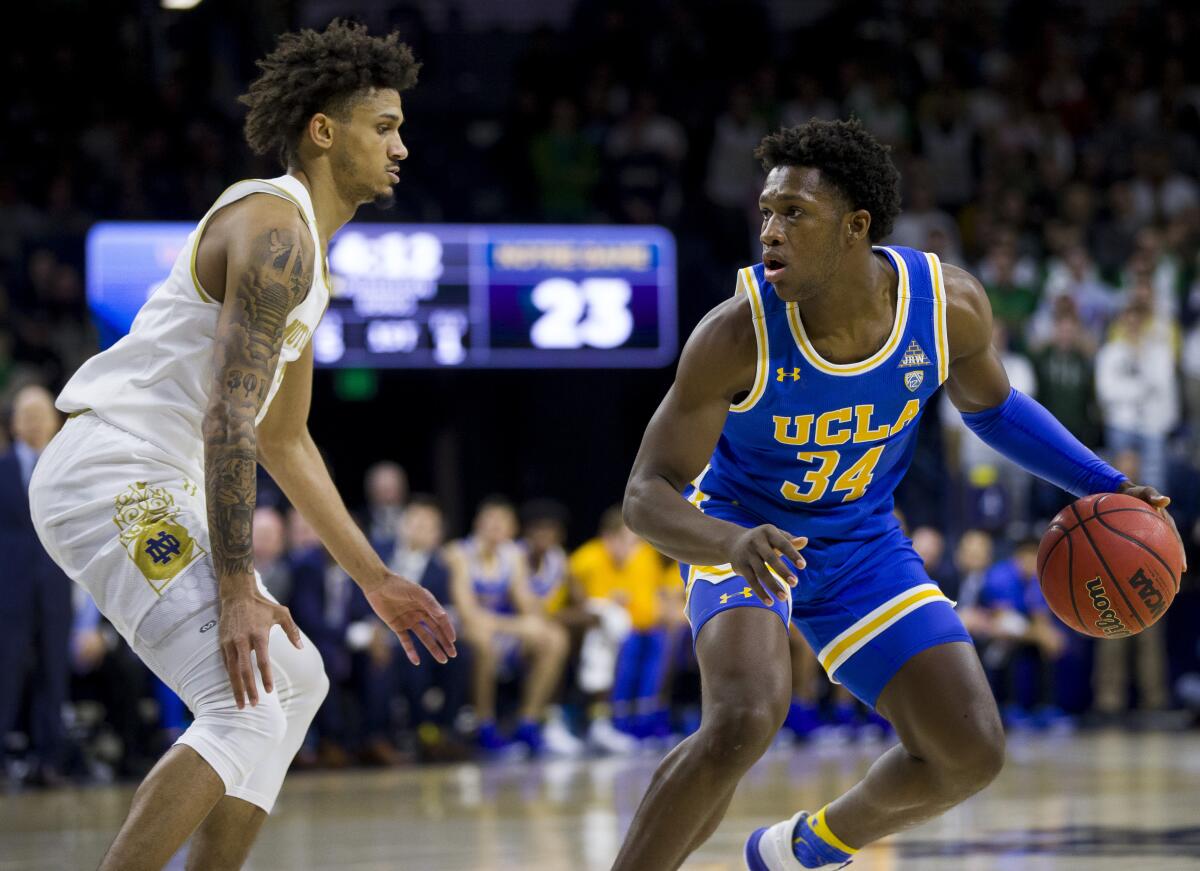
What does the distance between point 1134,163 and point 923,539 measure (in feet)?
14.5

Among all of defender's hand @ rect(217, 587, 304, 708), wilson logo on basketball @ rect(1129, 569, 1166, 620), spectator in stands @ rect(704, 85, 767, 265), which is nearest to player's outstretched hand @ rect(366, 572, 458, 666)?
defender's hand @ rect(217, 587, 304, 708)

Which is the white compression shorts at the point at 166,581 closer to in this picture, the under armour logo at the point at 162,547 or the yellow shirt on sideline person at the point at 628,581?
the under armour logo at the point at 162,547

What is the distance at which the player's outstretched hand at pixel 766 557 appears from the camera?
327 cm

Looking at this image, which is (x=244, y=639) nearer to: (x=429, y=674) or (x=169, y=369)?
(x=169, y=369)

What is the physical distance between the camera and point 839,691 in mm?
10453

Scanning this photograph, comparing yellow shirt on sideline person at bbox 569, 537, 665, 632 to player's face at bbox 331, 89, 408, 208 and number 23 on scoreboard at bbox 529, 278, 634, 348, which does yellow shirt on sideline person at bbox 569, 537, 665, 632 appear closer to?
number 23 on scoreboard at bbox 529, 278, 634, 348

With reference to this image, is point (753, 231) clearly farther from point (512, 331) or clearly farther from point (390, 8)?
point (390, 8)

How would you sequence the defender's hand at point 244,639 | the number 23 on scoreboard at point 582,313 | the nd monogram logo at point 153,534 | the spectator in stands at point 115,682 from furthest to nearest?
1. the number 23 on scoreboard at point 582,313
2. the spectator in stands at point 115,682
3. the nd monogram logo at point 153,534
4. the defender's hand at point 244,639

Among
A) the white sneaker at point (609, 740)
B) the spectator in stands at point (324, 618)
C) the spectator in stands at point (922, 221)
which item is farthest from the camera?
the spectator in stands at point (922, 221)

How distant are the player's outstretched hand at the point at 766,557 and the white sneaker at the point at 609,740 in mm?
6451

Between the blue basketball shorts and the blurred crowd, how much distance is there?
5022 millimetres

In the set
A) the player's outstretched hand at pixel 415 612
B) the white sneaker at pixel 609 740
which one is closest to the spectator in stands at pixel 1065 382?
the white sneaker at pixel 609 740

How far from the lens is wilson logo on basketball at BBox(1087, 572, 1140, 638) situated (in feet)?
13.6

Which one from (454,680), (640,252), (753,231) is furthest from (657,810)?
(753,231)
